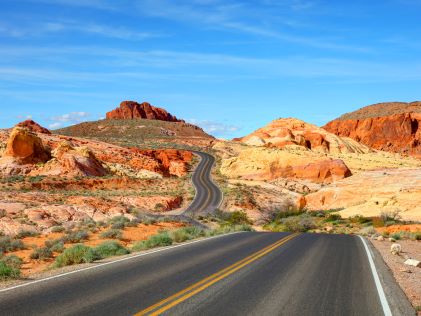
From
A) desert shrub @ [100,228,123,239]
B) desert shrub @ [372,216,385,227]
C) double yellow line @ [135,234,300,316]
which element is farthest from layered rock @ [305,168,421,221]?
double yellow line @ [135,234,300,316]

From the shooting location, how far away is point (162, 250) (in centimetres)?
1633

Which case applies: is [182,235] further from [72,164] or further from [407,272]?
[72,164]

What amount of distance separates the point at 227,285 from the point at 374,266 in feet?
19.6

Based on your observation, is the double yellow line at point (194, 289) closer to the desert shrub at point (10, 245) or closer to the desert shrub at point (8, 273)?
the desert shrub at point (8, 273)

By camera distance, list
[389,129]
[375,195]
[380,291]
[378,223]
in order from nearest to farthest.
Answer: [380,291]
[378,223]
[375,195]
[389,129]

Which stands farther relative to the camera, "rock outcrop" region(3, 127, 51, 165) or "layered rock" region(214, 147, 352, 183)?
"layered rock" region(214, 147, 352, 183)

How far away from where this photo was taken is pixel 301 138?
399 ft

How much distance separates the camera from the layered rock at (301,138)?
120 meters

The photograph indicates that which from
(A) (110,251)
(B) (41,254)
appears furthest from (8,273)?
(B) (41,254)

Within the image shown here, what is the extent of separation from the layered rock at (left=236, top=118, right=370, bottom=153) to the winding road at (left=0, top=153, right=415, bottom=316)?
104 m

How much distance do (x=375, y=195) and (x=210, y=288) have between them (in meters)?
45.2

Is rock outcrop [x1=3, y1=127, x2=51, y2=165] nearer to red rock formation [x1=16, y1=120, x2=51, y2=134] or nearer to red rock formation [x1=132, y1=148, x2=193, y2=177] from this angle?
red rock formation [x1=132, y1=148, x2=193, y2=177]

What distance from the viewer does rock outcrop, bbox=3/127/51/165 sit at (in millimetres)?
72625

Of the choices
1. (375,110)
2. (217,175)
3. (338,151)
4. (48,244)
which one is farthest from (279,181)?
(375,110)
